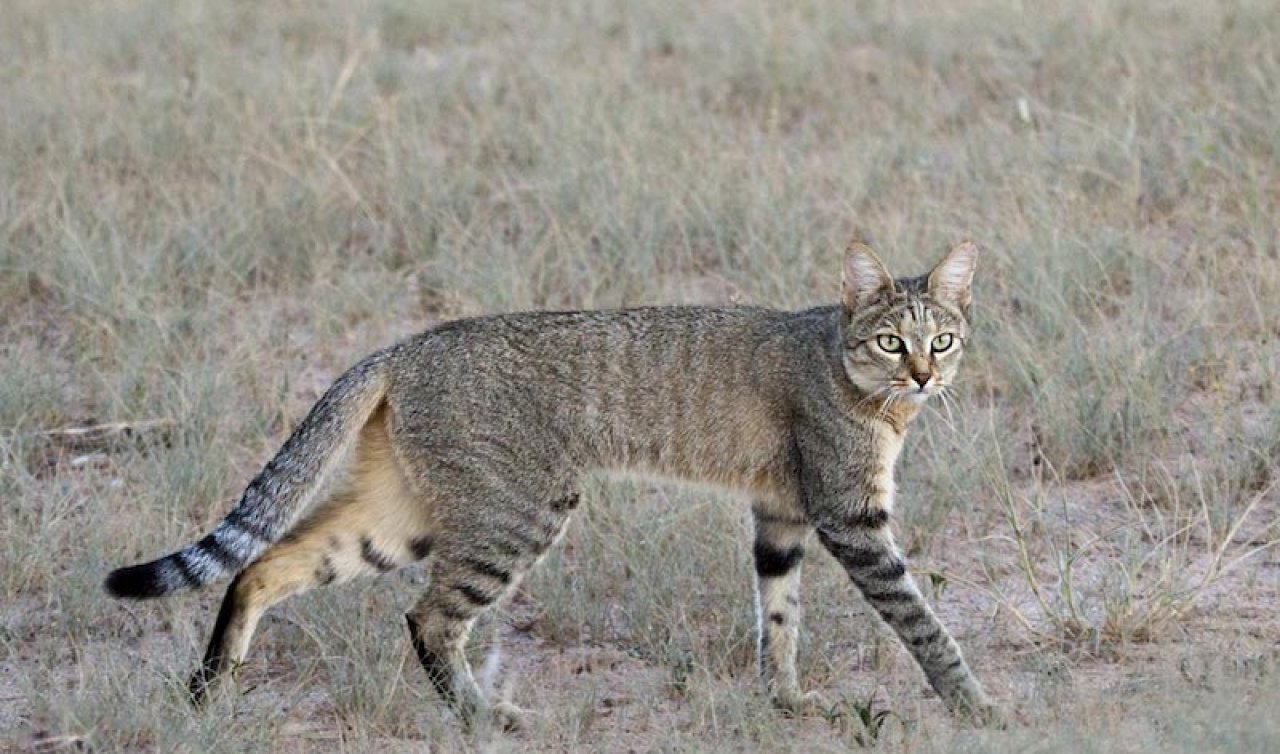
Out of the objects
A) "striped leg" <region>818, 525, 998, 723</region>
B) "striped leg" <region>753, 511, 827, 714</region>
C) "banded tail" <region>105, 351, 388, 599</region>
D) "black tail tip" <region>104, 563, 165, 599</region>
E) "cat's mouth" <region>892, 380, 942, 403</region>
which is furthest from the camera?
"striped leg" <region>753, 511, 827, 714</region>

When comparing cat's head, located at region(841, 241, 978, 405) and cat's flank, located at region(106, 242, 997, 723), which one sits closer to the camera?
cat's flank, located at region(106, 242, 997, 723)

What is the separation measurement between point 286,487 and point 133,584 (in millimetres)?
574

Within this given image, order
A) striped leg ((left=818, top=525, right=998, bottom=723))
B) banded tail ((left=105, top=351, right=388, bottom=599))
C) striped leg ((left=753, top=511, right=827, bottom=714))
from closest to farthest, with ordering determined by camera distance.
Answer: banded tail ((left=105, top=351, right=388, bottom=599)) → striped leg ((left=818, top=525, right=998, bottom=723)) → striped leg ((left=753, top=511, right=827, bottom=714))

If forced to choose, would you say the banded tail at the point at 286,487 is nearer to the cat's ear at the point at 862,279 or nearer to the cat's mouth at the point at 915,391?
the cat's ear at the point at 862,279

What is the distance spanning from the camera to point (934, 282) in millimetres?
6281

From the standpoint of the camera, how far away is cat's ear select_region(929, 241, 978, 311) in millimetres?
6246

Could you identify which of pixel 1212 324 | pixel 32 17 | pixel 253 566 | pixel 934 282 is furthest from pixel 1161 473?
pixel 32 17

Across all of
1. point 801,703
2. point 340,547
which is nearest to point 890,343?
point 801,703

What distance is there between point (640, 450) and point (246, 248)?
3.78 meters

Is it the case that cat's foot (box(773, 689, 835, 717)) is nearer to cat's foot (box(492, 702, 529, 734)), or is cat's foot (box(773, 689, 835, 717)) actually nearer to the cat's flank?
the cat's flank

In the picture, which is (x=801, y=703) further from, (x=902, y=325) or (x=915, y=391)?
(x=902, y=325)

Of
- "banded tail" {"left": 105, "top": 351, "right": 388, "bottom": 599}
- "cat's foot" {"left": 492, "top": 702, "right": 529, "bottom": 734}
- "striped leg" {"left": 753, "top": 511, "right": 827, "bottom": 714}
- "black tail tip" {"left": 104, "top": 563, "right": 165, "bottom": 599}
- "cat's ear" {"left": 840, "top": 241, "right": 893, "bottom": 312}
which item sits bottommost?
"cat's foot" {"left": 492, "top": 702, "right": 529, "bottom": 734}

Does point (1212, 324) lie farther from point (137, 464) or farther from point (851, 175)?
point (137, 464)

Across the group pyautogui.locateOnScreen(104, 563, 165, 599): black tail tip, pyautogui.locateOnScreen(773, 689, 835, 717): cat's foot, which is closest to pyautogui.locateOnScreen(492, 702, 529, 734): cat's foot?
pyautogui.locateOnScreen(773, 689, 835, 717): cat's foot
